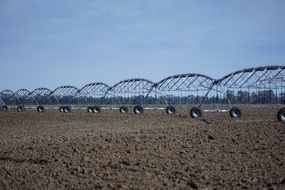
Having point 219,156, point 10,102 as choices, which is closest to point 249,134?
point 219,156

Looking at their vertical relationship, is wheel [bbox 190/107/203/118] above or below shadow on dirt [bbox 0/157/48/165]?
above

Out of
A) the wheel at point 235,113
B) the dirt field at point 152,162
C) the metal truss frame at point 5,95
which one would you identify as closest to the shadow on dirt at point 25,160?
the dirt field at point 152,162

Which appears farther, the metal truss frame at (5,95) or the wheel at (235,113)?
the metal truss frame at (5,95)

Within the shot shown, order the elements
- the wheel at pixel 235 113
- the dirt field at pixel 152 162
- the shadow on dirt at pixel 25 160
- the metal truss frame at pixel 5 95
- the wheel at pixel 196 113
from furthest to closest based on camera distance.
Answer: the metal truss frame at pixel 5 95 → the wheel at pixel 196 113 → the wheel at pixel 235 113 → the shadow on dirt at pixel 25 160 → the dirt field at pixel 152 162

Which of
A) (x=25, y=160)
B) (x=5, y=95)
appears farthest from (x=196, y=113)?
(x=5, y=95)

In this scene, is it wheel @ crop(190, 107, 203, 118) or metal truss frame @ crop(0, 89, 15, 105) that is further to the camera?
metal truss frame @ crop(0, 89, 15, 105)

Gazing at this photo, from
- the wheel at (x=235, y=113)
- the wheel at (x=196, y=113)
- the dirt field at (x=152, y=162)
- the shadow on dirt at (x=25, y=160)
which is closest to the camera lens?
the dirt field at (x=152, y=162)

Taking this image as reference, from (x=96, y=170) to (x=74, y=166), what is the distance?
730 mm

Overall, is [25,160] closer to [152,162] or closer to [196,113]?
[152,162]

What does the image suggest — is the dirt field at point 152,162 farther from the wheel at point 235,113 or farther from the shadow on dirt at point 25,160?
the wheel at point 235,113

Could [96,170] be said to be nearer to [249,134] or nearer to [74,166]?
[74,166]

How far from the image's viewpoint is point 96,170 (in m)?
8.34

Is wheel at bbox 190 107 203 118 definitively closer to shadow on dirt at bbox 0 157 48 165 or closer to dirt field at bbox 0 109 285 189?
dirt field at bbox 0 109 285 189

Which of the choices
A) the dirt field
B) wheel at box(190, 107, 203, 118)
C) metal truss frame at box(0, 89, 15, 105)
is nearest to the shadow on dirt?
the dirt field
